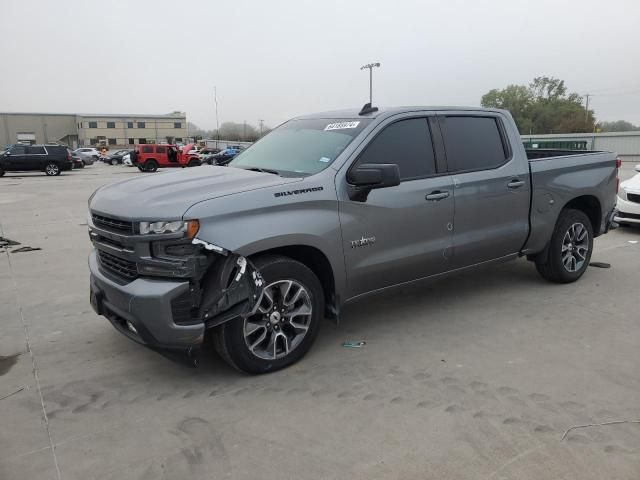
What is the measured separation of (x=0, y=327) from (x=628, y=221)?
9047 millimetres

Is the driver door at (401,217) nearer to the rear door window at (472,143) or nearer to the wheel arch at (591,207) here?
the rear door window at (472,143)

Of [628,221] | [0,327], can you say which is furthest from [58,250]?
[628,221]

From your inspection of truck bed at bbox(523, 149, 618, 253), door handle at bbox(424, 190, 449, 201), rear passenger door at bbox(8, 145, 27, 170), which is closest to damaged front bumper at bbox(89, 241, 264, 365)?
door handle at bbox(424, 190, 449, 201)

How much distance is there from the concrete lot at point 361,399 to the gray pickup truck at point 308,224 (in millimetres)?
406

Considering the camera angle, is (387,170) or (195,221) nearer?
(195,221)

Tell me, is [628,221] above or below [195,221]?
below

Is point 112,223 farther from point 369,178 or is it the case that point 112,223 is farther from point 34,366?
point 369,178

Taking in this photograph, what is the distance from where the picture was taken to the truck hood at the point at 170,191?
3287mm

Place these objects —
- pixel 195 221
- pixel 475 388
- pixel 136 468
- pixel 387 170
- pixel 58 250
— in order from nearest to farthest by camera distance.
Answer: pixel 136 468
pixel 195 221
pixel 475 388
pixel 387 170
pixel 58 250

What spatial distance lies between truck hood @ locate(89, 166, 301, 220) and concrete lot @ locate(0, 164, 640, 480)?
3.95 feet

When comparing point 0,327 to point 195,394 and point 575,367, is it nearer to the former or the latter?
point 195,394

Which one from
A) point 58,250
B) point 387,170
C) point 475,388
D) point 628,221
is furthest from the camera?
point 628,221

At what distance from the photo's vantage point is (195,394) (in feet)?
11.4

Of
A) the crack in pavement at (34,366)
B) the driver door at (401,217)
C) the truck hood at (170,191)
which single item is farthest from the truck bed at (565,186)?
the crack in pavement at (34,366)
